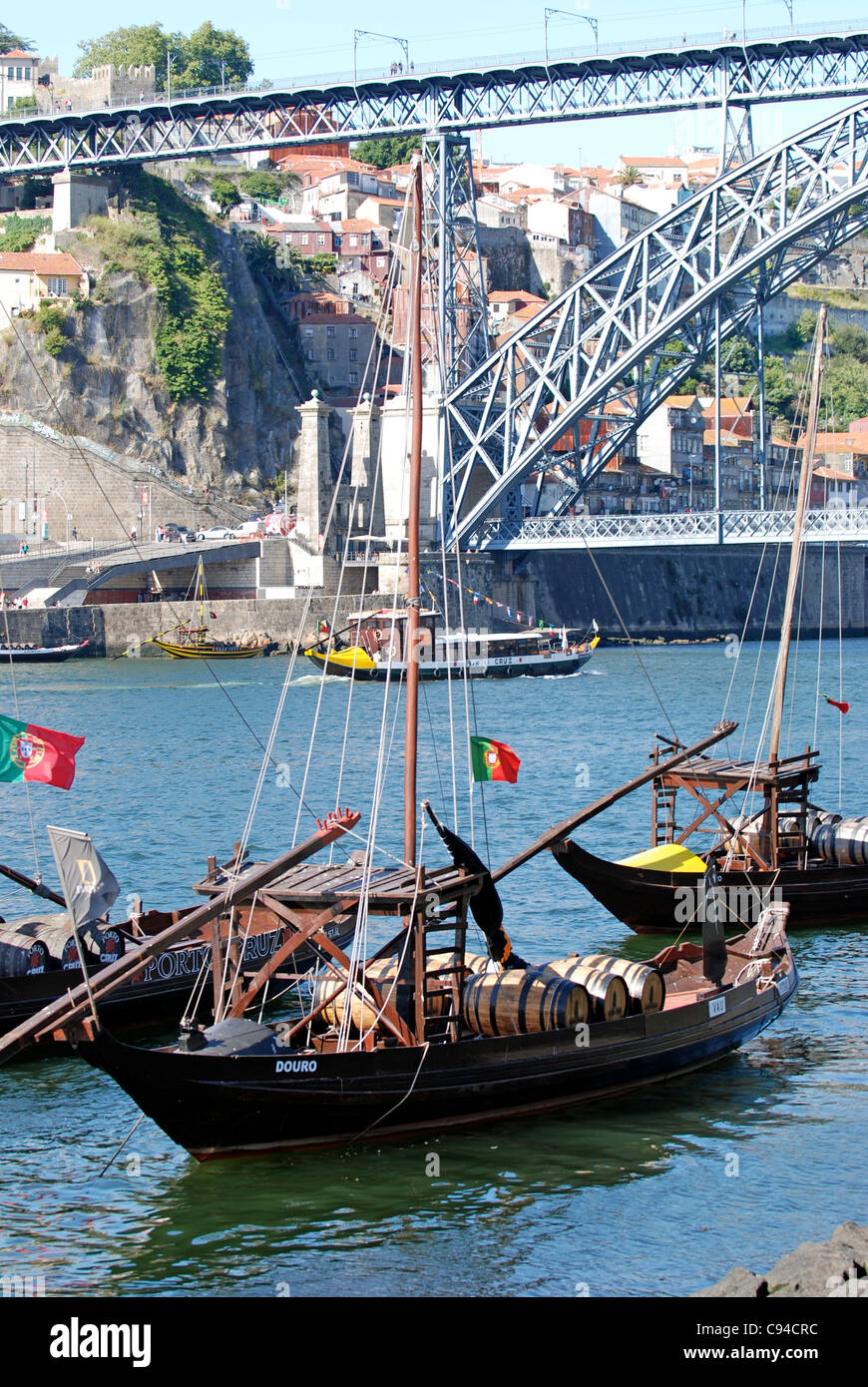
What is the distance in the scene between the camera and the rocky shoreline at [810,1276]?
8656 millimetres

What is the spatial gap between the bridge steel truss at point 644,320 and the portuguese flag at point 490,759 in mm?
45451

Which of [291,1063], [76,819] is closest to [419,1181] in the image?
[291,1063]

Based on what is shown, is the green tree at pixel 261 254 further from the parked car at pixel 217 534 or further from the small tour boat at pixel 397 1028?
the small tour boat at pixel 397 1028

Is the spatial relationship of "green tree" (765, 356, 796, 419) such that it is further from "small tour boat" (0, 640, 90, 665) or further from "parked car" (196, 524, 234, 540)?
"small tour boat" (0, 640, 90, 665)

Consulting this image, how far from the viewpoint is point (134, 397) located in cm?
7244

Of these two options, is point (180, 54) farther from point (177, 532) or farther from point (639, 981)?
point (639, 981)

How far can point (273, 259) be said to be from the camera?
86438 mm

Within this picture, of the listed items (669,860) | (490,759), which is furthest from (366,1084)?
(669,860)

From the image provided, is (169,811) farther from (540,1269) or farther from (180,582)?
(180,582)

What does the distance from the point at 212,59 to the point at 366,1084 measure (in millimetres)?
99095

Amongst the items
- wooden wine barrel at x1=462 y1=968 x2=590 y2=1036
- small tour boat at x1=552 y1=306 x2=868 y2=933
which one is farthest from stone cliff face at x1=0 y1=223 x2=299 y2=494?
wooden wine barrel at x1=462 y1=968 x2=590 y2=1036

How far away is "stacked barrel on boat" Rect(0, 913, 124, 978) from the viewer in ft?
47.9

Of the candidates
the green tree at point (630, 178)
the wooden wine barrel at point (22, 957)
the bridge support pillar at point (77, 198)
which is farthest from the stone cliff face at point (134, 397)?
the wooden wine barrel at point (22, 957)

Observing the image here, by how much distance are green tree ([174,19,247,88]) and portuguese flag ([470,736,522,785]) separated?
3597 inches
